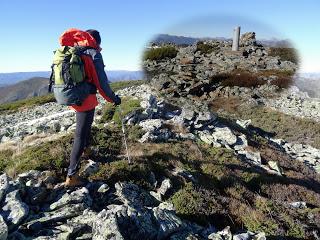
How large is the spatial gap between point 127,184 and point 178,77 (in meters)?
31.5

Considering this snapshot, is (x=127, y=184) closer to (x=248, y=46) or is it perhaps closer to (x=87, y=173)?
(x=87, y=173)

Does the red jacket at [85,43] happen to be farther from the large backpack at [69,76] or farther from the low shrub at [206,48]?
the low shrub at [206,48]

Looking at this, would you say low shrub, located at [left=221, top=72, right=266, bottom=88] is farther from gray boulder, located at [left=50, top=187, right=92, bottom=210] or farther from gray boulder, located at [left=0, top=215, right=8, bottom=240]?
gray boulder, located at [left=0, top=215, right=8, bottom=240]

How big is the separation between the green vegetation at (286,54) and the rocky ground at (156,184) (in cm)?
3824

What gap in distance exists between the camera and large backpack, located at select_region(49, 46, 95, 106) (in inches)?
289

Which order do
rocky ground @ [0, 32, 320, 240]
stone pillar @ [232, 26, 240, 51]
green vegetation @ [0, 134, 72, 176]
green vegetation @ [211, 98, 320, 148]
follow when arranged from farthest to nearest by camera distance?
stone pillar @ [232, 26, 240, 51]
green vegetation @ [211, 98, 320, 148]
green vegetation @ [0, 134, 72, 176]
rocky ground @ [0, 32, 320, 240]

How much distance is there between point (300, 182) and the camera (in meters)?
12.9

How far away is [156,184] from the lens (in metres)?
9.59

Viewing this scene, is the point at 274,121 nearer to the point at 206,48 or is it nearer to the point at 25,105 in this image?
the point at 25,105

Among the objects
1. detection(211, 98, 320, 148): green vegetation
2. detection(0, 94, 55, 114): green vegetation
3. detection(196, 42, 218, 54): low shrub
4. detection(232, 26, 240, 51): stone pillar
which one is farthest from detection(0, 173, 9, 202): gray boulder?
detection(232, 26, 240, 51): stone pillar

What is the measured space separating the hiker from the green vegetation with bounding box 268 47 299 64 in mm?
48915

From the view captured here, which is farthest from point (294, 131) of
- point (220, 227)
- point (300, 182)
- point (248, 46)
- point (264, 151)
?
point (248, 46)

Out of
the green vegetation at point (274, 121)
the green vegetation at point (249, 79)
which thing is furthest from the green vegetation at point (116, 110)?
the green vegetation at point (249, 79)

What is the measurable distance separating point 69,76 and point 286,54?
54009 millimetres
